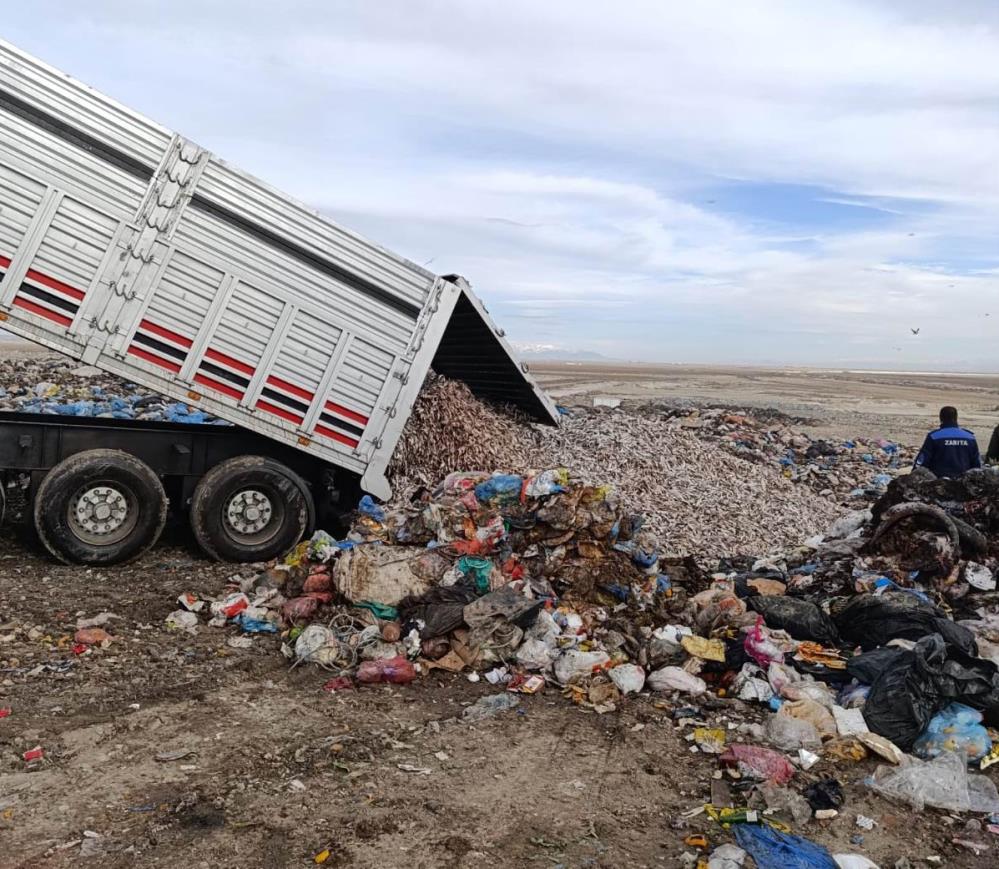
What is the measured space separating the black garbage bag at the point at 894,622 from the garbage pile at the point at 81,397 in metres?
7.30

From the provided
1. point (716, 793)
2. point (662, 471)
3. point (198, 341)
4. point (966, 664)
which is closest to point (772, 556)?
point (662, 471)

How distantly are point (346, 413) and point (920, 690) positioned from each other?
4.69 meters

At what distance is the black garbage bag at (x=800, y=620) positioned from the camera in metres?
6.11

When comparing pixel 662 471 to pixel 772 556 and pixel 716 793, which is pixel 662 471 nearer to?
pixel 772 556

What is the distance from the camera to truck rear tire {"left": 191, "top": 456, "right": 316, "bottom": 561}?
721 cm

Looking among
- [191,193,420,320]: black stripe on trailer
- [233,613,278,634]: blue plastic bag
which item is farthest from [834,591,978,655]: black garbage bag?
[191,193,420,320]: black stripe on trailer

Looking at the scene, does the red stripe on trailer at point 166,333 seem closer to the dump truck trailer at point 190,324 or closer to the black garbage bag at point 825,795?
the dump truck trailer at point 190,324

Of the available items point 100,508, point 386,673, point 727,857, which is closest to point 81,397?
point 100,508

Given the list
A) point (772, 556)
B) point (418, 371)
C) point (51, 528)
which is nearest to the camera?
point (51, 528)

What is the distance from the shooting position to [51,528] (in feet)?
21.9

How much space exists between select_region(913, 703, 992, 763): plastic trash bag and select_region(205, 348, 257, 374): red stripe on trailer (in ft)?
A: 17.4

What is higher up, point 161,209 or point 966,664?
point 161,209

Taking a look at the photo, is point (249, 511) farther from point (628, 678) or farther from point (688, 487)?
point (688, 487)

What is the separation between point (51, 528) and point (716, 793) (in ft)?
17.1
